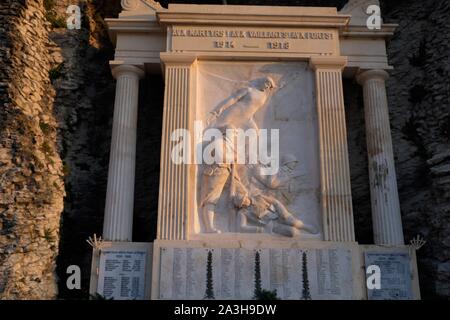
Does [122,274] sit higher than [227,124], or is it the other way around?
[227,124]

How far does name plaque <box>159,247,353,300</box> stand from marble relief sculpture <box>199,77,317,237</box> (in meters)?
0.58

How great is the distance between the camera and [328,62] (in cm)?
1170

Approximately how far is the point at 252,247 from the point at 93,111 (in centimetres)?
607

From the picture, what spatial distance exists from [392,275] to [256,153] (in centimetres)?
395

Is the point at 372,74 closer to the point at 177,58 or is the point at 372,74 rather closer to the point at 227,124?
the point at 227,124

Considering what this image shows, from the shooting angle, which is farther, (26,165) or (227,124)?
(227,124)

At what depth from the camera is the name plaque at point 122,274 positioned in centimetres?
1017

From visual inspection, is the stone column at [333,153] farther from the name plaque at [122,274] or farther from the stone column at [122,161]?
the stone column at [122,161]

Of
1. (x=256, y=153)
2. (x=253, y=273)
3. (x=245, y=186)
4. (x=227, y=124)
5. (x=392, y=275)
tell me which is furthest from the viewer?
(x=227, y=124)

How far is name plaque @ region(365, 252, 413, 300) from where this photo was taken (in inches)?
403

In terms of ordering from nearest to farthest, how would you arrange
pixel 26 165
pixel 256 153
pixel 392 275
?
pixel 392 275
pixel 26 165
pixel 256 153

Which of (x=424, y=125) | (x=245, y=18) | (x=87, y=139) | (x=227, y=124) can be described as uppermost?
(x=245, y=18)

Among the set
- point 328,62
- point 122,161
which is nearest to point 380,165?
point 328,62

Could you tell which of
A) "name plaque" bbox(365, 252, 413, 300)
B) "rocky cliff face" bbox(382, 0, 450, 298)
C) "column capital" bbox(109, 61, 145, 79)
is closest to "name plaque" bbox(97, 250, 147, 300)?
"column capital" bbox(109, 61, 145, 79)
